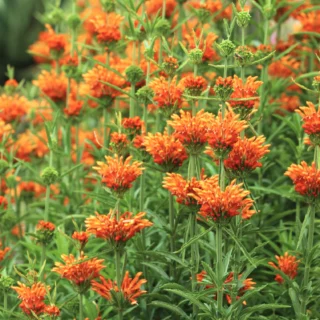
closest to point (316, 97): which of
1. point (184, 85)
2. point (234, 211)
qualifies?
point (184, 85)

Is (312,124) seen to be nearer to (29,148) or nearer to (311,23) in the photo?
(311,23)

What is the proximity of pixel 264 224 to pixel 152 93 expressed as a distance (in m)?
0.54

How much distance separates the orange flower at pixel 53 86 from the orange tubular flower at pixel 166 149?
0.94 meters

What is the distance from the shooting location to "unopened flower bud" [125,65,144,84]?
2.13 metres

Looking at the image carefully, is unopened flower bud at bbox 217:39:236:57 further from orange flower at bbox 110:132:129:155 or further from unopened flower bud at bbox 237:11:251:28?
orange flower at bbox 110:132:129:155

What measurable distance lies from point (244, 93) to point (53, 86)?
1097mm

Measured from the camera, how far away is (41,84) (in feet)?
8.86

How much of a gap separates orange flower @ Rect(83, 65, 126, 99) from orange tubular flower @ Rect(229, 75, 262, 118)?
2.00ft

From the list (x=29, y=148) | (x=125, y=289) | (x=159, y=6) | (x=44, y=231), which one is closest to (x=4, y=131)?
(x=29, y=148)

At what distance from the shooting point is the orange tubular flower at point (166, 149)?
5.95 feet

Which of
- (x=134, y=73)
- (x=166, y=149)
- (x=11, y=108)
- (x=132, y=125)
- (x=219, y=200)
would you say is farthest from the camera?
(x=11, y=108)

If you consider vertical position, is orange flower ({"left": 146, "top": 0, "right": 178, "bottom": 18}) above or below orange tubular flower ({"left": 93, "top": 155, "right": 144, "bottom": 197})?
above

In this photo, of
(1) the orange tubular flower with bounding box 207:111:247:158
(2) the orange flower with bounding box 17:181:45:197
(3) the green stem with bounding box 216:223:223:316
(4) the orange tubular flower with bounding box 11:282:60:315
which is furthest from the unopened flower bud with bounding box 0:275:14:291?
(2) the orange flower with bounding box 17:181:45:197

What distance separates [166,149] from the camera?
1818 mm
